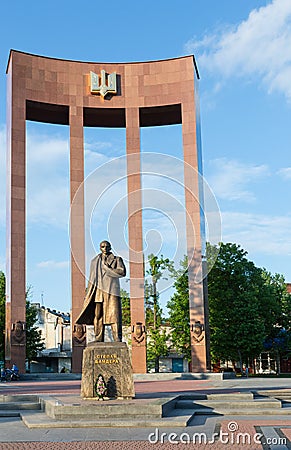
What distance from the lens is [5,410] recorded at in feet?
45.4

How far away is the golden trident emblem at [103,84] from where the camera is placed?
33688 millimetres

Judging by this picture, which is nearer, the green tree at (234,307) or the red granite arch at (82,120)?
the red granite arch at (82,120)

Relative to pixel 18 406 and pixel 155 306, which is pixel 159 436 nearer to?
pixel 18 406

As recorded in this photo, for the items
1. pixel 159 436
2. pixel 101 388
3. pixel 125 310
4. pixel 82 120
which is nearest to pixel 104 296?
pixel 101 388

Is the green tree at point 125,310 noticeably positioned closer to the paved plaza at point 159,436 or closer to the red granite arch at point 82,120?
the red granite arch at point 82,120

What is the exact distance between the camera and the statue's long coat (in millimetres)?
14508

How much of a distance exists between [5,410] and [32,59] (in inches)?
910

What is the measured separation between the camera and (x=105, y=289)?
14.5m

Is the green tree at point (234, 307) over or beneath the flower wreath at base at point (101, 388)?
over

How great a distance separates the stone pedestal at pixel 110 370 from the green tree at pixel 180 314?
926 inches

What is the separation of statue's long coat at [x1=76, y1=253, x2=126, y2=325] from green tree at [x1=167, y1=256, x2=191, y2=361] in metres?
22.5

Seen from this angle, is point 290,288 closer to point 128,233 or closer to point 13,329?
point 128,233

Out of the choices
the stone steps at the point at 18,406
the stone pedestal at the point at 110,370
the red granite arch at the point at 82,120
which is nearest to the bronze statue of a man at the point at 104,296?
the stone pedestal at the point at 110,370

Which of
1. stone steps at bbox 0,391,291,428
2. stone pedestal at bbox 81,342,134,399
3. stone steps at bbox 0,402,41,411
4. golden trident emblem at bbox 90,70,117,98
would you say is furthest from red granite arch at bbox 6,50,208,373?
stone pedestal at bbox 81,342,134,399
